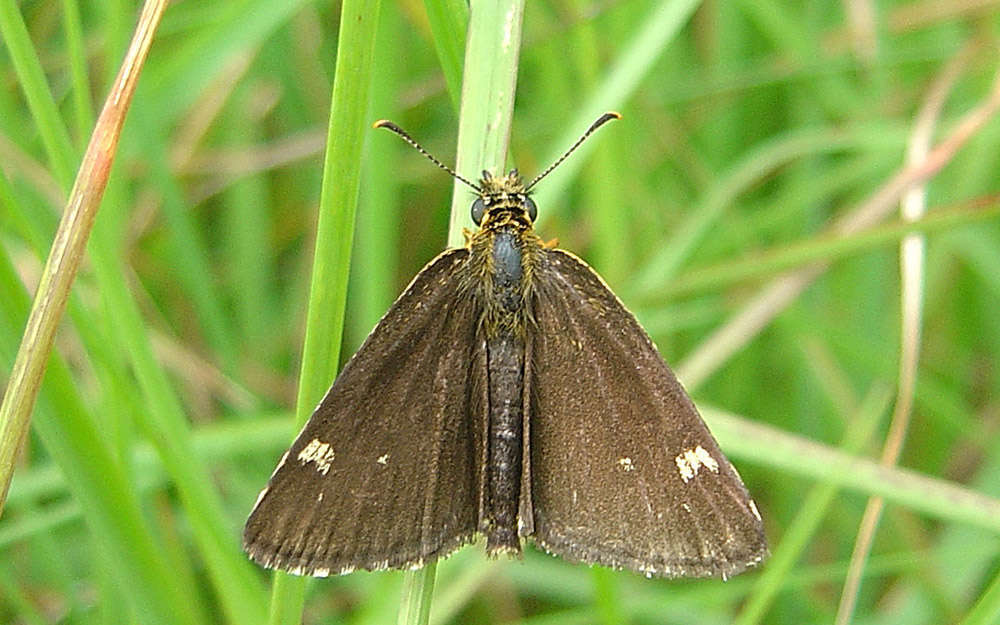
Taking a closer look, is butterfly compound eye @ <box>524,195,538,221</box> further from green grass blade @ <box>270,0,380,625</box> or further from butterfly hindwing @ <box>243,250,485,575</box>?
green grass blade @ <box>270,0,380,625</box>

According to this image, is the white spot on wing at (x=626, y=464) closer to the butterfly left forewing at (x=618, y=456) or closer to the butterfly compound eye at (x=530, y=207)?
the butterfly left forewing at (x=618, y=456)

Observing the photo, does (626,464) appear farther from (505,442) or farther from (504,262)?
(504,262)

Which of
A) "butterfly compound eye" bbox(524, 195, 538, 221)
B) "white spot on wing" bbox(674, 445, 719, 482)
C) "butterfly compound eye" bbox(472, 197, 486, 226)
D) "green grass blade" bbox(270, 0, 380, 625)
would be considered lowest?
"white spot on wing" bbox(674, 445, 719, 482)

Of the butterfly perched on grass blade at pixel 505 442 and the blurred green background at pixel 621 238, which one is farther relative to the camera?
the blurred green background at pixel 621 238

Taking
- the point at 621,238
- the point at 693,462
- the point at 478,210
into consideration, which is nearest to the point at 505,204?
the point at 478,210

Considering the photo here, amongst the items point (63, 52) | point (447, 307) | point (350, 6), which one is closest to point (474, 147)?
point (350, 6)

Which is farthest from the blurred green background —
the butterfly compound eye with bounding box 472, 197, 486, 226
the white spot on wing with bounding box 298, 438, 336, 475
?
the white spot on wing with bounding box 298, 438, 336, 475

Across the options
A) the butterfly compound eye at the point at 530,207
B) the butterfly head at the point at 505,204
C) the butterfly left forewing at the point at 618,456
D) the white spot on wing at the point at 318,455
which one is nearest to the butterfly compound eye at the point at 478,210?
the butterfly head at the point at 505,204
